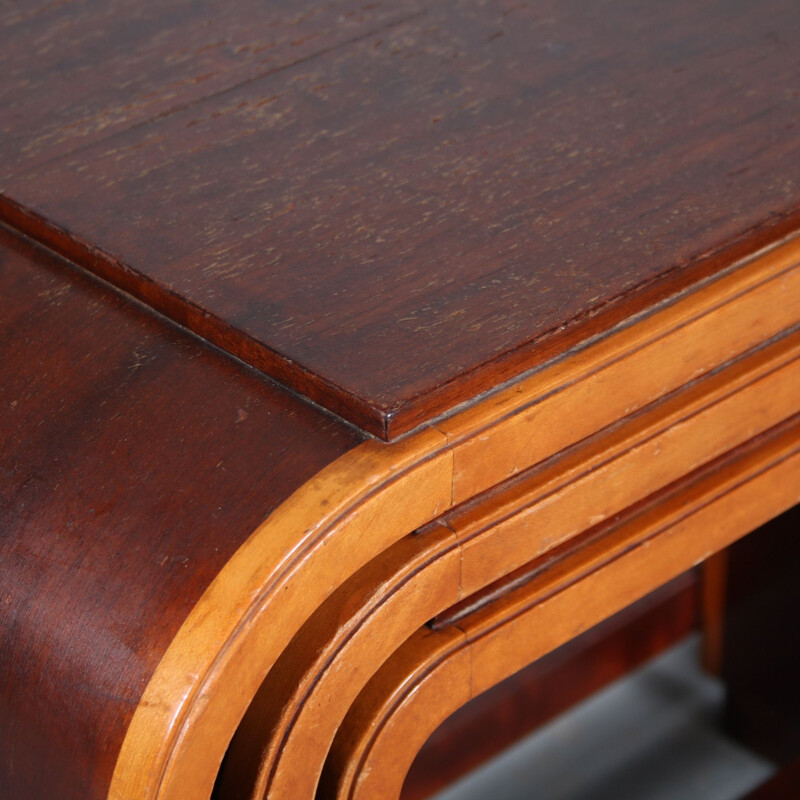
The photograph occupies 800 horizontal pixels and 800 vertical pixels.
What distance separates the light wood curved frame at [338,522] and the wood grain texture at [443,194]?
0.5 inches

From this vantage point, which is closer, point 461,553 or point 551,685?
point 461,553

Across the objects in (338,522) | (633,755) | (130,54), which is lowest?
(338,522)

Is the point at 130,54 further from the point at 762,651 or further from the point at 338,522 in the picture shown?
the point at 762,651

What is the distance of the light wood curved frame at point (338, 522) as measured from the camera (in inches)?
17.4

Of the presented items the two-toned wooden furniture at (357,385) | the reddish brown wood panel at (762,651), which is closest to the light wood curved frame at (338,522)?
the two-toned wooden furniture at (357,385)

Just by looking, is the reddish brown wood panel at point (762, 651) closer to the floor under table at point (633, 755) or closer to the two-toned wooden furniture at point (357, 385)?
the floor under table at point (633, 755)

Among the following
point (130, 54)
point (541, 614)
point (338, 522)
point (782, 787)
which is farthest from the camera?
point (782, 787)

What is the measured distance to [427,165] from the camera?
620 mm

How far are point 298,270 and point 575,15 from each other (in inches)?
12.0

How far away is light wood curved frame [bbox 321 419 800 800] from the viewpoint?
0.53 metres

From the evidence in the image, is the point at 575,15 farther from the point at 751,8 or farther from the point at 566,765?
the point at 566,765

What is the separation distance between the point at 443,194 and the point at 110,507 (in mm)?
210

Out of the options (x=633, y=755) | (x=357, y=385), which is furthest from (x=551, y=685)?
(x=357, y=385)

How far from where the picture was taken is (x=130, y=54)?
2.45 ft
